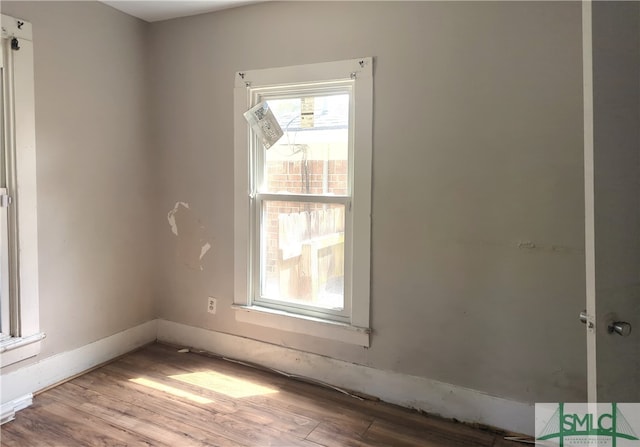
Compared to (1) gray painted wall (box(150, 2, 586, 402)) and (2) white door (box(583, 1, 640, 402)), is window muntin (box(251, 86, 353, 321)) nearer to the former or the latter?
(1) gray painted wall (box(150, 2, 586, 402))

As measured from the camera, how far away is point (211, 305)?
307 cm

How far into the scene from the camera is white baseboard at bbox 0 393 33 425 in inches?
86.1

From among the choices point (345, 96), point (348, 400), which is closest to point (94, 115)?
point (345, 96)

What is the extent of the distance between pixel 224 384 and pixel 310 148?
5.22 ft

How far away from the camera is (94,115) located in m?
2.78

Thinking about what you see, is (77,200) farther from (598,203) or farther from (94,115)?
(598,203)

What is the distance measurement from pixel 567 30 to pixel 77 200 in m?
2.94

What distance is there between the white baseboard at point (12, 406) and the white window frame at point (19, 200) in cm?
21

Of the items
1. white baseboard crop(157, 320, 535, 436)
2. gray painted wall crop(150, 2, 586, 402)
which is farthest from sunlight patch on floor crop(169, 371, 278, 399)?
gray painted wall crop(150, 2, 586, 402)

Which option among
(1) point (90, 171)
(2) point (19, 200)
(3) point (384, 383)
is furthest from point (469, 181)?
(2) point (19, 200)

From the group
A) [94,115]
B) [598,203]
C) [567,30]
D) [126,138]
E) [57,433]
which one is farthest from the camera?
[126,138]

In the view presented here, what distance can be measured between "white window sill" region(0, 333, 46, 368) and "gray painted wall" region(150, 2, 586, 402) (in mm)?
1545

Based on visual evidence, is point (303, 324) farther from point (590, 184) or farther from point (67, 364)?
point (590, 184)

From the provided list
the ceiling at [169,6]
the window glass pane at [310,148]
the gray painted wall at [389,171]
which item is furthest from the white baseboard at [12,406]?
the ceiling at [169,6]
